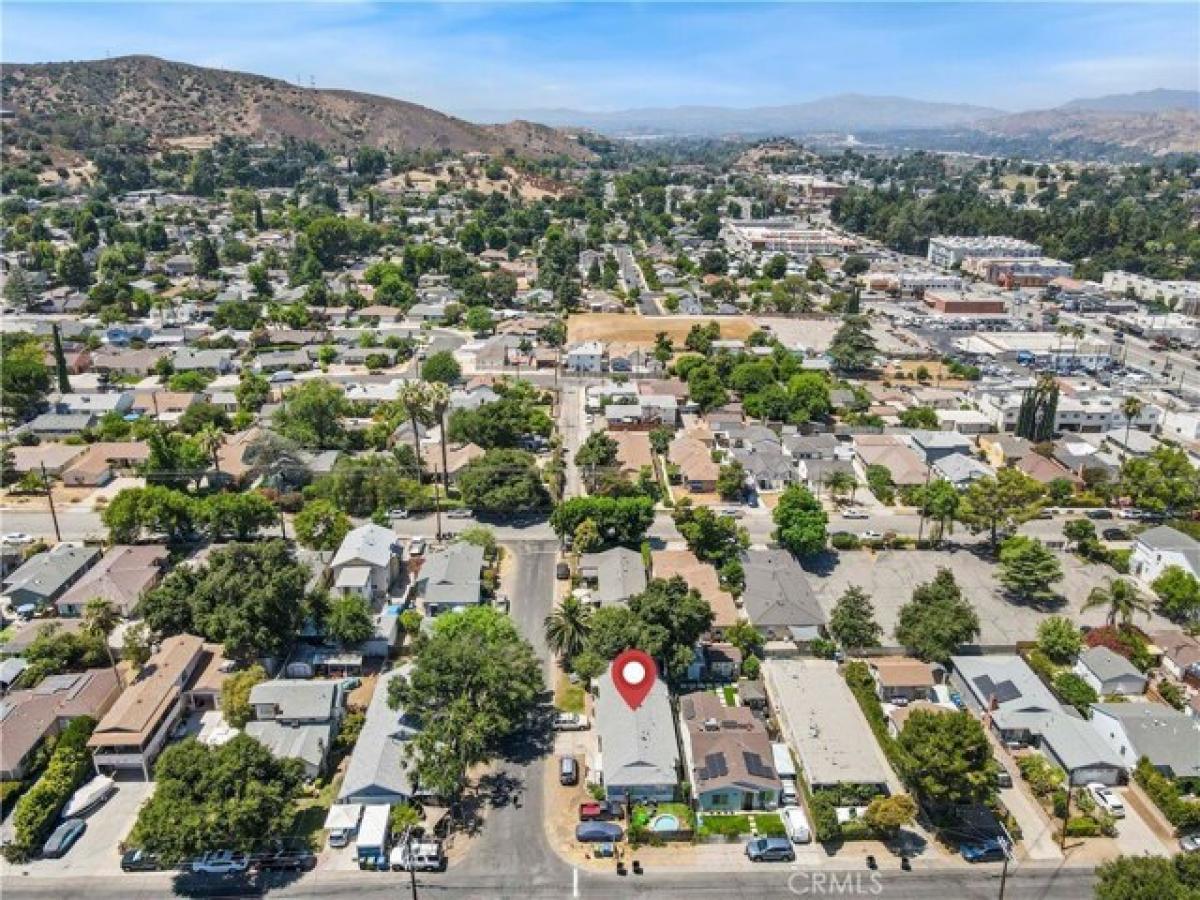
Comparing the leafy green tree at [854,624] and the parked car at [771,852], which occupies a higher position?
the leafy green tree at [854,624]

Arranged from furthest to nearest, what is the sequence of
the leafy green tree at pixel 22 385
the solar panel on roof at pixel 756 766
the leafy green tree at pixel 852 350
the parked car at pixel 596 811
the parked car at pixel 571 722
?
the leafy green tree at pixel 852 350
the leafy green tree at pixel 22 385
the parked car at pixel 571 722
the solar panel on roof at pixel 756 766
the parked car at pixel 596 811

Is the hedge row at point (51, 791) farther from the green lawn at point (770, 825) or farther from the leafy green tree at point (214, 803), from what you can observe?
the green lawn at point (770, 825)

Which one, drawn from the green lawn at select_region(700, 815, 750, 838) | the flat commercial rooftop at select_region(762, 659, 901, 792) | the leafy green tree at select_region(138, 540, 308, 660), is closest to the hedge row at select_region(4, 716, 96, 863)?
the leafy green tree at select_region(138, 540, 308, 660)

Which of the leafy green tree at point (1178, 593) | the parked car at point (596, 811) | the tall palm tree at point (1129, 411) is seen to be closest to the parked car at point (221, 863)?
the parked car at point (596, 811)

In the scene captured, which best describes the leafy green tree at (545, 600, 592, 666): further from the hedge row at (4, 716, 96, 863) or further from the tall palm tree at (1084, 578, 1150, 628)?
the tall palm tree at (1084, 578, 1150, 628)

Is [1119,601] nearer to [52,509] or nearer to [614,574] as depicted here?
[614,574]
